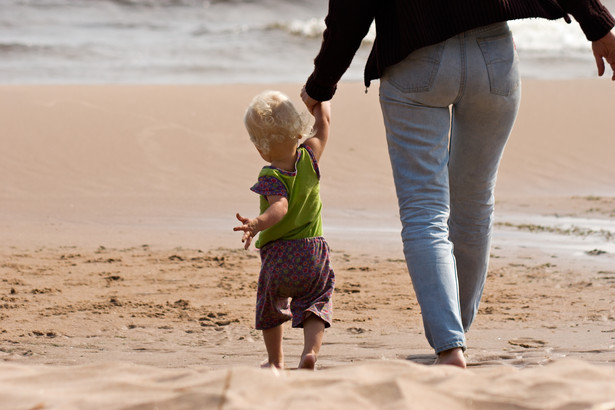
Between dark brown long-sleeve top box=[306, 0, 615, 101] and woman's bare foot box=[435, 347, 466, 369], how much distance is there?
38.5 inches

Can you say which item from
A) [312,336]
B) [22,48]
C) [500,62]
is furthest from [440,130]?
[22,48]

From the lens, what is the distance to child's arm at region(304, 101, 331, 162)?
3.26 meters

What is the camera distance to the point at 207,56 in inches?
611

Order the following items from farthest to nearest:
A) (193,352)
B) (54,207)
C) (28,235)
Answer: (54,207) < (28,235) < (193,352)

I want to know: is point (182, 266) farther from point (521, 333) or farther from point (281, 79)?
point (281, 79)

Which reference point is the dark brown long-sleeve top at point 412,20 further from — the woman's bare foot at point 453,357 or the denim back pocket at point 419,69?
the woman's bare foot at point 453,357

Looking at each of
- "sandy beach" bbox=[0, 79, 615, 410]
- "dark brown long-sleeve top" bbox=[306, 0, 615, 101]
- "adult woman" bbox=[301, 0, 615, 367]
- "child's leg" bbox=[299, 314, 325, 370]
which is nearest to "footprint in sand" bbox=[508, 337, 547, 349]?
"sandy beach" bbox=[0, 79, 615, 410]

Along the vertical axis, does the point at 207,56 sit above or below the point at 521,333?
above

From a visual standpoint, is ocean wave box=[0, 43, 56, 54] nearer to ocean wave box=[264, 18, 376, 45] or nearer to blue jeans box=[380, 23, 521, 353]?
ocean wave box=[264, 18, 376, 45]

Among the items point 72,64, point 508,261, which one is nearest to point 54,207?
point 508,261

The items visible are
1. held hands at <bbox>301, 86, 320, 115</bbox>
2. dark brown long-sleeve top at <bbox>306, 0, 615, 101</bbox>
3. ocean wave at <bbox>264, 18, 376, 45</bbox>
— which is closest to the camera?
dark brown long-sleeve top at <bbox>306, 0, 615, 101</bbox>

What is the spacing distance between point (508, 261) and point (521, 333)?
5.35ft

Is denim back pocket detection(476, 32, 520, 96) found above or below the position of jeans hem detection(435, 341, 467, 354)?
above

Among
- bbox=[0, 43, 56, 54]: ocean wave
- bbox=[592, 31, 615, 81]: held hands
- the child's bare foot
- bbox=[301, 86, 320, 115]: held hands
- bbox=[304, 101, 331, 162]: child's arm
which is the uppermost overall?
bbox=[0, 43, 56, 54]: ocean wave
